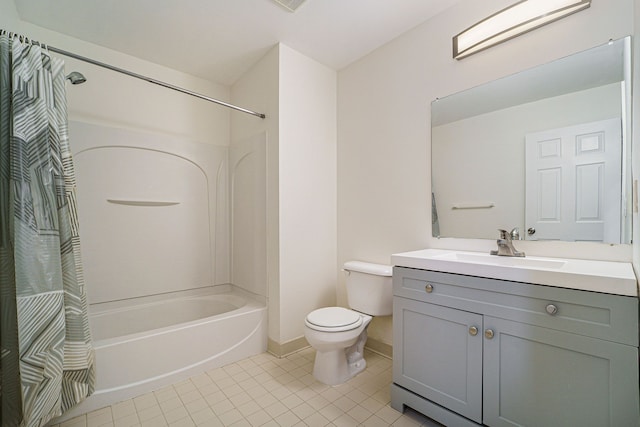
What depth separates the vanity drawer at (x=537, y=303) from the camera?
92 cm

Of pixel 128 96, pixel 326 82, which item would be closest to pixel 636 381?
pixel 326 82

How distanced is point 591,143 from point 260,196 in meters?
2.11

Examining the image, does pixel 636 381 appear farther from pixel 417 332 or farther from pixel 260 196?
pixel 260 196

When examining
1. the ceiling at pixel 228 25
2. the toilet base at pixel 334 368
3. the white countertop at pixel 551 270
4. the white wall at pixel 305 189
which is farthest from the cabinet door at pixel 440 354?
the ceiling at pixel 228 25

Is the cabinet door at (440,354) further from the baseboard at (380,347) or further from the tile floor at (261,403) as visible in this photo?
the baseboard at (380,347)

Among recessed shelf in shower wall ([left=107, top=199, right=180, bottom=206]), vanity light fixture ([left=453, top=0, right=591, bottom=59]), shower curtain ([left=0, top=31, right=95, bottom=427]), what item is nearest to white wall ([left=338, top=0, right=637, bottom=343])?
vanity light fixture ([left=453, top=0, right=591, bottom=59])

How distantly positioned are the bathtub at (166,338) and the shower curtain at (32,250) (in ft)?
0.87

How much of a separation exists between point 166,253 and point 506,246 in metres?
2.60

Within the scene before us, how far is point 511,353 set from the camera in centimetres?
112

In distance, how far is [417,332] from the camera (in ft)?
4.70

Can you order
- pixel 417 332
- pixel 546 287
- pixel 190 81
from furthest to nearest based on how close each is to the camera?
pixel 190 81 → pixel 417 332 → pixel 546 287

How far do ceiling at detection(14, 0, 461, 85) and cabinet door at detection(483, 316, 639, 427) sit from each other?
6.35 ft

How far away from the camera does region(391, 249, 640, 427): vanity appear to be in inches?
36.4

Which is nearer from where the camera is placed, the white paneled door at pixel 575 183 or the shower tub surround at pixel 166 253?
the white paneled door at pixel 575 183
